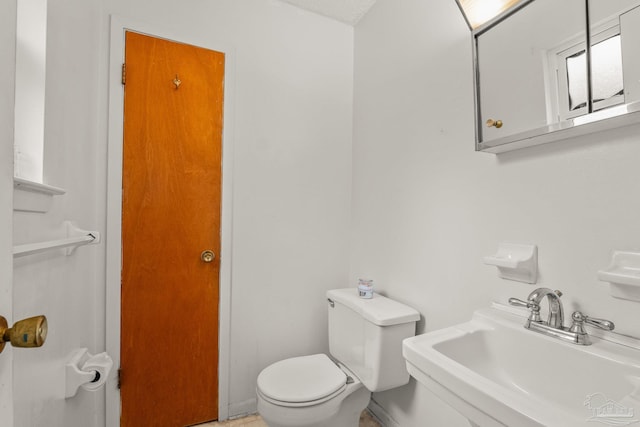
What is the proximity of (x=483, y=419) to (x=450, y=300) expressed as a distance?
26.7 inches

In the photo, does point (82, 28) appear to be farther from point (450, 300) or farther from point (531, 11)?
point (450, 300)

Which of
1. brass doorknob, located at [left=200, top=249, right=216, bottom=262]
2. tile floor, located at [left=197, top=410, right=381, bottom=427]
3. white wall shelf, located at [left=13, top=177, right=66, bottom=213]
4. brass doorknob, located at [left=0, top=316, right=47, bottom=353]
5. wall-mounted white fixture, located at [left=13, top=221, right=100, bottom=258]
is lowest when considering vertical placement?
tile floor, located at [left=197, top=410, right=381, bottom=427]

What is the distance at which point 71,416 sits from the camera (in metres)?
1.05

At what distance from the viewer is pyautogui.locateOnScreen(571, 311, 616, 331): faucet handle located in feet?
2.63

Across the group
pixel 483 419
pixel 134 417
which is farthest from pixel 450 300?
pixel 134 417

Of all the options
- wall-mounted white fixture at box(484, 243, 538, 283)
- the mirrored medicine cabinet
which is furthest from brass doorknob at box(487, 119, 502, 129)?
wall-mounted white fixture at box(484, 243, 538, 283)

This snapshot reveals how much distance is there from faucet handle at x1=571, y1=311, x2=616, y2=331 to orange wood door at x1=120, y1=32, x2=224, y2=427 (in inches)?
60.3

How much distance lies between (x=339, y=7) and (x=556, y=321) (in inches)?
77.5

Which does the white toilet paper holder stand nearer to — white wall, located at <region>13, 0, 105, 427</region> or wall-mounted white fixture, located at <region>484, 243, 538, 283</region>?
white wall, located at <region>13, 0, 105, 427</region>

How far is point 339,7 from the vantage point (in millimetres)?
1902

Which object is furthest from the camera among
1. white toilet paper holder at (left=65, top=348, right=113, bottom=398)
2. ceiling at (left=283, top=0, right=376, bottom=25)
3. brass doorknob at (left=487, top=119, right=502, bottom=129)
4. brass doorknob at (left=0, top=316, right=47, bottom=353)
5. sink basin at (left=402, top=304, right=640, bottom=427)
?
ceiling at (left=283, top=0, right=376, bottom=25)

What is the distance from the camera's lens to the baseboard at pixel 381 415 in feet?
5.31

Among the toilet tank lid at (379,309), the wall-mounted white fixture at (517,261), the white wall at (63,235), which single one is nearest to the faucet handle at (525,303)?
the wall-mounted white fixture at (517,261)

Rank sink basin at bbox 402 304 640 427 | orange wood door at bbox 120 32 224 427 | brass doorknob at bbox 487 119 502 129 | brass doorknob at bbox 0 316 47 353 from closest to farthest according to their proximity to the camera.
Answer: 1. brass doorknob at bbox 0 316 47 353
2. sink basin at bbox 402 304 640 427
3. brass doorknob at bbox 487 119 502 129
4. orange wood door at bbox 120 32 224 427
